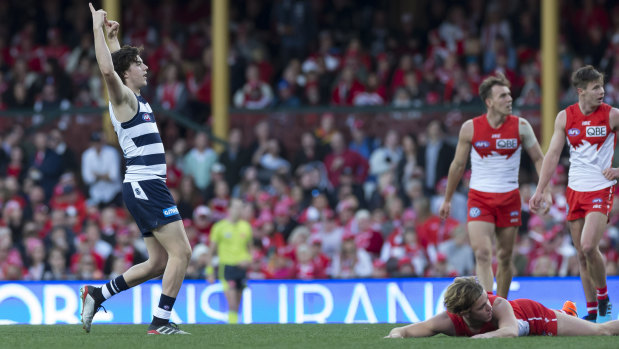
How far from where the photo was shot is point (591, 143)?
30.9 ft

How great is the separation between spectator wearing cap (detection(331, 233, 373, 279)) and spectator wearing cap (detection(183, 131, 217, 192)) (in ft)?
9.56

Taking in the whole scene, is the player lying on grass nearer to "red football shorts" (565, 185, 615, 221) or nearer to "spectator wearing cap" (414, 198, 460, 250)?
"red football shorts" (565, 185, 615, 221)

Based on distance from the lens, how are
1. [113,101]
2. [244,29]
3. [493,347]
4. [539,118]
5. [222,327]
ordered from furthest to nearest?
[244,29] → [539,118] → [222,327] → [113,101] → [493,347]

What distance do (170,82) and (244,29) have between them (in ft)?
6.55

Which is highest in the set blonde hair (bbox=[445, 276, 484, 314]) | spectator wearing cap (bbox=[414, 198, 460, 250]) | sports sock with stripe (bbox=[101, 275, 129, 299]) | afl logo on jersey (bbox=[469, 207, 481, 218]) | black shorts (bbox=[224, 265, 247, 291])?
afl logo on jersey (bbox=[469, 207, 481, 218])

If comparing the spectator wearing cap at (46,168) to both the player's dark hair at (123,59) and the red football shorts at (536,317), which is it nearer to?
the player's dark hair at (123,59)

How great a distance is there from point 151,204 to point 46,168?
29.3 feet

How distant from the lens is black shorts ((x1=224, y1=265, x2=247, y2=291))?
1434 cm

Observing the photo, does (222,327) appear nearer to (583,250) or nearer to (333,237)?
(583,250)

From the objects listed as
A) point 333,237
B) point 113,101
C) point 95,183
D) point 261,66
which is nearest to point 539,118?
point 333,237

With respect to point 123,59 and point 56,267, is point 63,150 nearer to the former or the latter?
point 56,267

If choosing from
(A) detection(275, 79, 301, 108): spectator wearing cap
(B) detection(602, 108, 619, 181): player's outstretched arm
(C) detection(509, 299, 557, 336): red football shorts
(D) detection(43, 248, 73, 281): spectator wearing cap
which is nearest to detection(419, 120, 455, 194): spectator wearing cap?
(A) detection(275, 79, 301, 108): spectator wearing cap

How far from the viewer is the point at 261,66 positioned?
1883 centimetres

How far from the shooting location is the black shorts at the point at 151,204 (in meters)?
8.55
